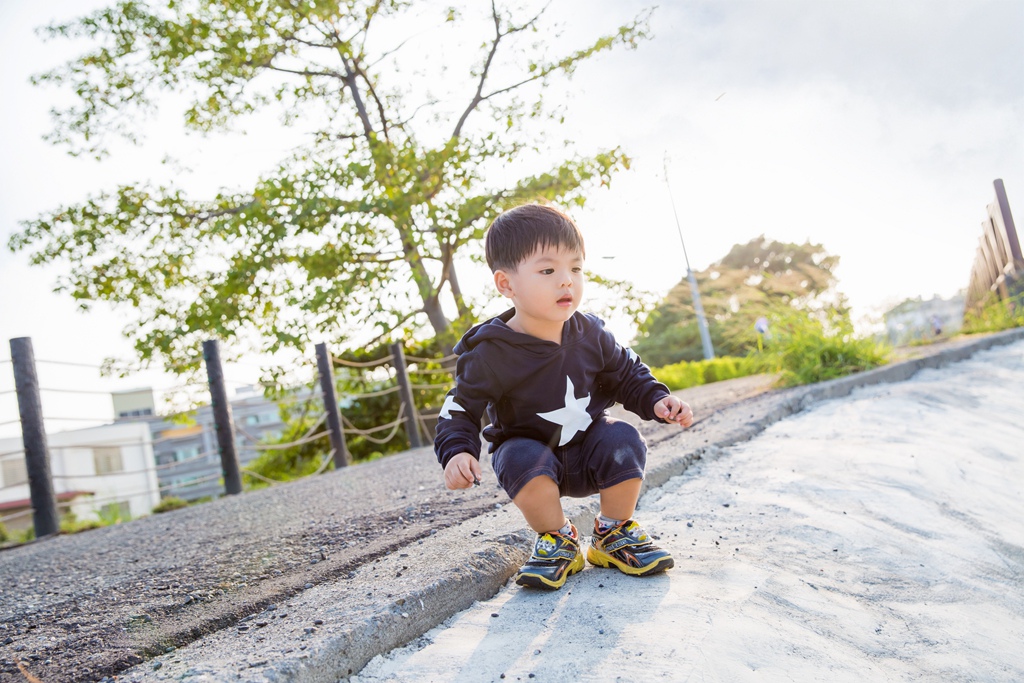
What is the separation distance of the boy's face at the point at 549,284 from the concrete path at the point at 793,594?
635 mm

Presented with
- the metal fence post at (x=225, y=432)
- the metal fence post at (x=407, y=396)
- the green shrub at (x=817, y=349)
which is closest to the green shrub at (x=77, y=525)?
the metal fence post at (x=225, y=432)

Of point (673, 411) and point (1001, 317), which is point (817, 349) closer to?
point (673, 411)

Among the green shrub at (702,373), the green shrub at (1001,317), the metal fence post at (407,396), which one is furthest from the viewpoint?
the green shrub at (702,373)

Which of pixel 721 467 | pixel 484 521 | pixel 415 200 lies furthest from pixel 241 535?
pixel 415 200

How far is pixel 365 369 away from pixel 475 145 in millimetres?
3249

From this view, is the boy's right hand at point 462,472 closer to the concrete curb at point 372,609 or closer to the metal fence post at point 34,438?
the concrete curb at point 372,609

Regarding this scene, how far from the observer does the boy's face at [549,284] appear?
1745mm

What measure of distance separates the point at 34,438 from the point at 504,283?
3.74 meters

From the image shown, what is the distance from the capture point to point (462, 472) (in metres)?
1.60

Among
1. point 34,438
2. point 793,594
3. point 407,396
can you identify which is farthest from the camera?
point 407,396

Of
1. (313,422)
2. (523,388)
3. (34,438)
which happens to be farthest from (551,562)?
(313,422)

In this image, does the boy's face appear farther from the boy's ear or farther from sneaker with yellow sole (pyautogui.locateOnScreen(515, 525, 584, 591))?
sneaker with yellow sole (pyautogui.locateOnScreen(515, 525, 584, 591))

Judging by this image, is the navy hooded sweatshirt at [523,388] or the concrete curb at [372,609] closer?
the concrete curb at [372,609]

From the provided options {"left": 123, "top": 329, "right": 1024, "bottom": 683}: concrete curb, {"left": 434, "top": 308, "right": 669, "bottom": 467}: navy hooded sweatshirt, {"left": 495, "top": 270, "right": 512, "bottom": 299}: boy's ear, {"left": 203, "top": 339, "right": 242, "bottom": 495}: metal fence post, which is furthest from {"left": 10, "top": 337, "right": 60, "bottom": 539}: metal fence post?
{"left": 495, "top": 270, "right": 512, "bottom": 299}: boy's ear
